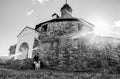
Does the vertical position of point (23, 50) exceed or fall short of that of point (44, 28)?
it falls short

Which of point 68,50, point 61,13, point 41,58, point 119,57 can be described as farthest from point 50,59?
point 61,13

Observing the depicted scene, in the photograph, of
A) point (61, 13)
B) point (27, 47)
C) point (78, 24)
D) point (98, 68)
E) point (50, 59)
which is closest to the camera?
point (98, 68)

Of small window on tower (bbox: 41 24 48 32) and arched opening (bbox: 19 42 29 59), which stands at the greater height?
small window on tower (bbox: 41 24 48 32)

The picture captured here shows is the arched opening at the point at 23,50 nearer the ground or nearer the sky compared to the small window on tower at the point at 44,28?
nearer the ground

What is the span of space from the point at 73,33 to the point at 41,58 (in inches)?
237

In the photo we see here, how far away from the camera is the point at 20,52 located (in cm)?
2291

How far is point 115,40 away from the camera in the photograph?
16.8m

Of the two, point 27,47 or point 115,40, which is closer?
point 115,40

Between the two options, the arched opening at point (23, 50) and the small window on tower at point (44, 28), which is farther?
the small window on tower at point (44, 28)

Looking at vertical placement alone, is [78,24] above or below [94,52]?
above

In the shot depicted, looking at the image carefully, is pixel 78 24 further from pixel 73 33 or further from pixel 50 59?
pixel 50 59

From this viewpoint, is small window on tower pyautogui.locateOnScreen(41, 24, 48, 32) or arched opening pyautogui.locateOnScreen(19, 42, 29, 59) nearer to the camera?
arched opening pyautogui.locateOnScreen(19, 42, 29, 59)

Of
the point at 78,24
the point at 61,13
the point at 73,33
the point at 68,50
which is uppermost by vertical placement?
the point at 61,13

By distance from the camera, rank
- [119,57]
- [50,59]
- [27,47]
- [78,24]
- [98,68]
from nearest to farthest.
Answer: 1. [98,68]
2. [119,57]
3. [50,59]
4. [78,24]
5. [27,47]
